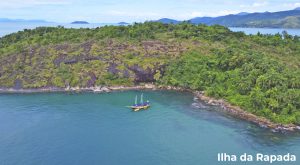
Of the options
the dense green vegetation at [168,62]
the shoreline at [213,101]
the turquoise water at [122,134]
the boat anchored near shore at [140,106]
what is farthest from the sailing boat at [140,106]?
the dense green vegetation at [168,62]

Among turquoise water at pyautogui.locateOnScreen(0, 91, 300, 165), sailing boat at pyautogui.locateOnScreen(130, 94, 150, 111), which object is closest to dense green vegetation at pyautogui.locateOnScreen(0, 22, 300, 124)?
turquoise water at pyautogui.locateOnScreen(0, 91, 300, 165)

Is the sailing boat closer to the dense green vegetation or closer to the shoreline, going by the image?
the shoreline

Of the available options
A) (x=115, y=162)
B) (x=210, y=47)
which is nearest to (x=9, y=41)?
(x=210, y=47)

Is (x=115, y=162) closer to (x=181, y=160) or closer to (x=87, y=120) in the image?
(x=181, y=160)

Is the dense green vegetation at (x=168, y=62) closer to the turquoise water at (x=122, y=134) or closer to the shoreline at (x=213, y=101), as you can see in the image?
the shoreline at (x=213, y=101)

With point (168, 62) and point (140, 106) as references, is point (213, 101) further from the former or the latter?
point (168, 62)

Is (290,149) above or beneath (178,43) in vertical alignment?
beneath
